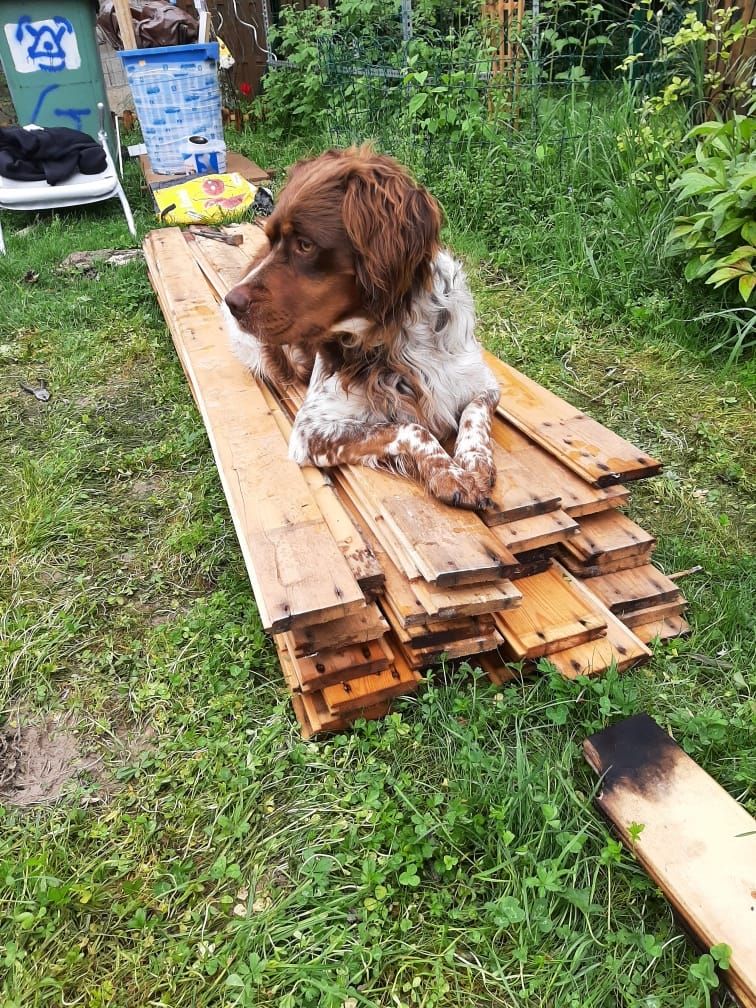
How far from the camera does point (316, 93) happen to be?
7.88m

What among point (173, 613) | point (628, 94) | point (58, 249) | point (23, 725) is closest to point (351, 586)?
point (173, 613)

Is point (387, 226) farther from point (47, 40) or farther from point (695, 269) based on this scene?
point (47, 40)

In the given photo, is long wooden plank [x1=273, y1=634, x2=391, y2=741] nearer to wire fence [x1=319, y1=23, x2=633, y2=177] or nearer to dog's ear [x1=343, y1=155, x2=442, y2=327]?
dog's ear [x1=343, y1=155, x2=442, y2=327]

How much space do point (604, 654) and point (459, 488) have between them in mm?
670

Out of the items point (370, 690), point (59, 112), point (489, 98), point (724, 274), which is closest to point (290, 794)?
point (370, 690)

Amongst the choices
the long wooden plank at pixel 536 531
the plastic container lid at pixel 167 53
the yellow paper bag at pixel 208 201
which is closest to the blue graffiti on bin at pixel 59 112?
the plastic container lid at pixel 167 53

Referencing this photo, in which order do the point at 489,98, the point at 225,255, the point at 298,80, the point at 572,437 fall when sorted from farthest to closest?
the point at 298,80 < the point at 489,98 < the point at 225,255 < the point at 572,437

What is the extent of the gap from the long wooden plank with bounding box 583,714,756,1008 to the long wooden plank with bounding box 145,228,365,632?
796 millimetres

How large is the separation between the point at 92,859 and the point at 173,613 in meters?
0.93

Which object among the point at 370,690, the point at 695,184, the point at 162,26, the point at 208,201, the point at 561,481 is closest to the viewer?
the point at 370,690

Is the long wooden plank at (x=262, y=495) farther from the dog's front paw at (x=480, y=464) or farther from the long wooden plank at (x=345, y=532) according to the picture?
the dog's front paw at (x=480, y=464)

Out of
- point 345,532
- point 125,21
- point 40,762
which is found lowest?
point 40,762

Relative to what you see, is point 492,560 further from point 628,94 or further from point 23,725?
point 628,94

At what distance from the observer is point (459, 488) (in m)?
2.37
